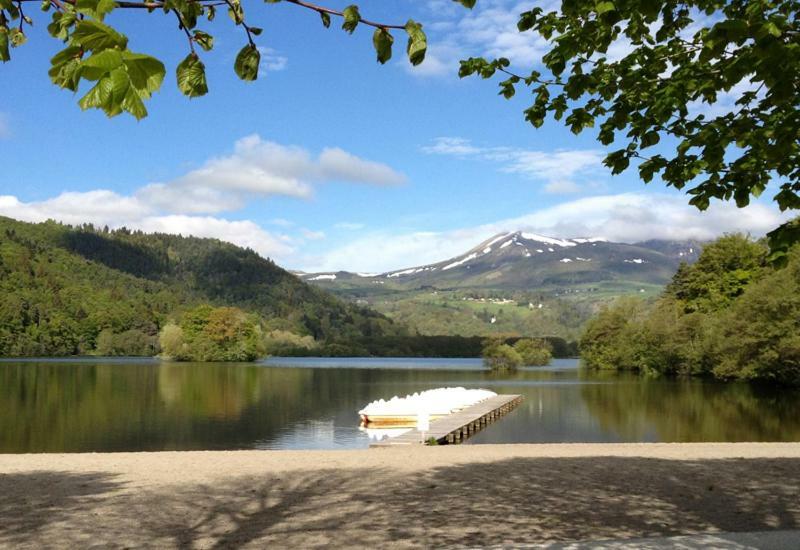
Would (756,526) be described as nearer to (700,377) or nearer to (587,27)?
(587,27)

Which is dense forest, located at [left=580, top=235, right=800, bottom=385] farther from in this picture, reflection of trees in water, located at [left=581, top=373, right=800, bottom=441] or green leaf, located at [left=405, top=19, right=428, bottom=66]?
green leaf, located at [left=405, top=19, right=428, bottom=66]

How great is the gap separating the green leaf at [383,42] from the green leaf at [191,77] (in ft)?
2.55

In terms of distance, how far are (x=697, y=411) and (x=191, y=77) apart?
38476 mm

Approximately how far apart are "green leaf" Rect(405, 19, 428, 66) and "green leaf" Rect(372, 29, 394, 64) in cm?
25

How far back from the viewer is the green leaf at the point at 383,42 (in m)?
3.19

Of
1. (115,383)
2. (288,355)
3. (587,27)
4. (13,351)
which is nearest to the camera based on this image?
(587,27)

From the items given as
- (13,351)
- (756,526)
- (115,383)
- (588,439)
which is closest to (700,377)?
(588,439)

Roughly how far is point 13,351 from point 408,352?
87397 millimetres

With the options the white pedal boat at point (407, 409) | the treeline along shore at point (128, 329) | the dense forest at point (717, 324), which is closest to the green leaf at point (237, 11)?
the white pedal boat at point (407, 409)

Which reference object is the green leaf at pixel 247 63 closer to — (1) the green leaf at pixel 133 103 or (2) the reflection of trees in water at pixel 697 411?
(1) the green leaf at pixel 133 103

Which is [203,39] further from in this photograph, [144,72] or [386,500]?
[386,500]

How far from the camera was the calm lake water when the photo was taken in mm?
27766

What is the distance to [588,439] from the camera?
2870cm

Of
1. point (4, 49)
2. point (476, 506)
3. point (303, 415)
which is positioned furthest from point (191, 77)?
point (303, 415)
